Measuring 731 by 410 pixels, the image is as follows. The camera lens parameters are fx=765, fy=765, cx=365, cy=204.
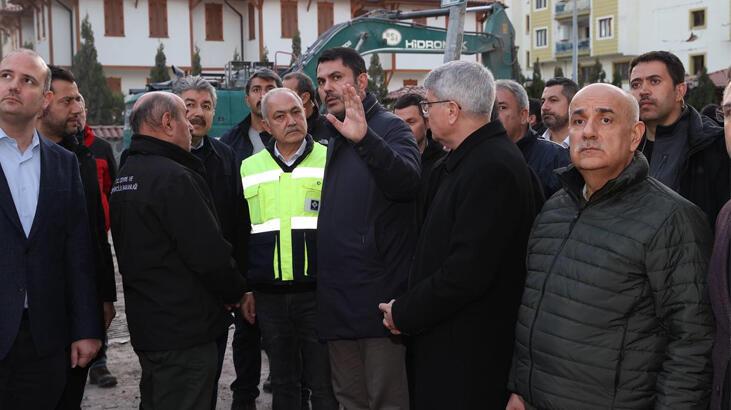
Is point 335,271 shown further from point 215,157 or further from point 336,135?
point 215,157

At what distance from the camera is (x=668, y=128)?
4.19 meters

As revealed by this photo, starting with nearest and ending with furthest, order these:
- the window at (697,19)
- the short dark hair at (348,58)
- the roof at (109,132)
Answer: the short dark hair at (348,58) → the roof at (109,132) → the window at (697,19)

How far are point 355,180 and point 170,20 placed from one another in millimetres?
35094

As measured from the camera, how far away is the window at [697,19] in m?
43.6

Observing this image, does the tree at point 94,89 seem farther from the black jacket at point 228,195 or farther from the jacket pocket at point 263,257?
the jacket pocket at point 263,257

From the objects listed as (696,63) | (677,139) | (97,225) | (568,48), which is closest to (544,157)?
(677,139)

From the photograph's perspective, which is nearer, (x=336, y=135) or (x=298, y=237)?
(x=336, y=135)

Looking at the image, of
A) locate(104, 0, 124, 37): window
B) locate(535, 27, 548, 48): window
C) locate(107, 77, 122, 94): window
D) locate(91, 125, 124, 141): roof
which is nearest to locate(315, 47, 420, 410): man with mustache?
locate(91, 125, 124, 141): roof

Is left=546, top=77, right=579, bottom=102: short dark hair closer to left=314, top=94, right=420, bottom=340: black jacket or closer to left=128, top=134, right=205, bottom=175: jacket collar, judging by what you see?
left=314, top=94, right=420, bottom=340: black jacket

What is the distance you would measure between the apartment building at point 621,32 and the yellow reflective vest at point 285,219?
4067cm

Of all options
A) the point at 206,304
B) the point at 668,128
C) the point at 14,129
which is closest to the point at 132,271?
the point at 206,304

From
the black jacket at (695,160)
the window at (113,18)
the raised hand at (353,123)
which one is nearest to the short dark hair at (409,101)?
the black jacket at (695,160)

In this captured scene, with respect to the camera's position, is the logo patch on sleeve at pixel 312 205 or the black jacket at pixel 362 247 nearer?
the black jacket at pixel 362 247

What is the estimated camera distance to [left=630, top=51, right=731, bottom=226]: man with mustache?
379 centimetres
